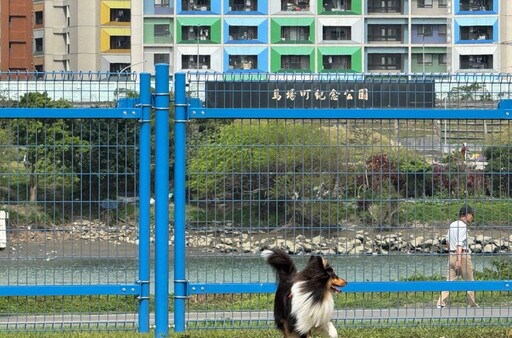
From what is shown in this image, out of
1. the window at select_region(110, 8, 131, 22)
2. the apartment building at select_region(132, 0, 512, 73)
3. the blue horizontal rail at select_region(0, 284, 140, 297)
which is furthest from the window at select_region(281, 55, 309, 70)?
the blue horizontal rail at select_region(0, 284, 140, 297)

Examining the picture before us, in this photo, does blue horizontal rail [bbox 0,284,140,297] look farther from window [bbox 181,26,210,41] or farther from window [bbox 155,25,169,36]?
window [bbox 155,25,169,36]

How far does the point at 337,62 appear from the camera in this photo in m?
77.0

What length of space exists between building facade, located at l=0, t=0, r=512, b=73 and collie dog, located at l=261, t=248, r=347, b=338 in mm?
65728

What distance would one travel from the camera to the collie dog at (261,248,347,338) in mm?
9398

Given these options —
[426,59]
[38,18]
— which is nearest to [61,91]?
[426,59]

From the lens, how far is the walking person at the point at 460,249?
35.6 ft

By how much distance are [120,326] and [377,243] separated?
8.40ft

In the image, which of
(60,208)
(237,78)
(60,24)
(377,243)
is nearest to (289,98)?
(237,78)

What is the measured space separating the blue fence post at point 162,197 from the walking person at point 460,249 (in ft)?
8.88

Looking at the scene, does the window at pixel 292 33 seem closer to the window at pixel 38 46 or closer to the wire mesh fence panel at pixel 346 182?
the window at pixel 38 46

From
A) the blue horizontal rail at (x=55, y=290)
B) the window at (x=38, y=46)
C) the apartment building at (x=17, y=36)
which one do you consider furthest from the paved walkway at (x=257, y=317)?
the apartment building at (x=17, y=36)

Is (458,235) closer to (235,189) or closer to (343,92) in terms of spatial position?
(343,92)

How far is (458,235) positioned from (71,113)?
379cm

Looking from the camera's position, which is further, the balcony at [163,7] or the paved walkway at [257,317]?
the balcony at [163,7]
